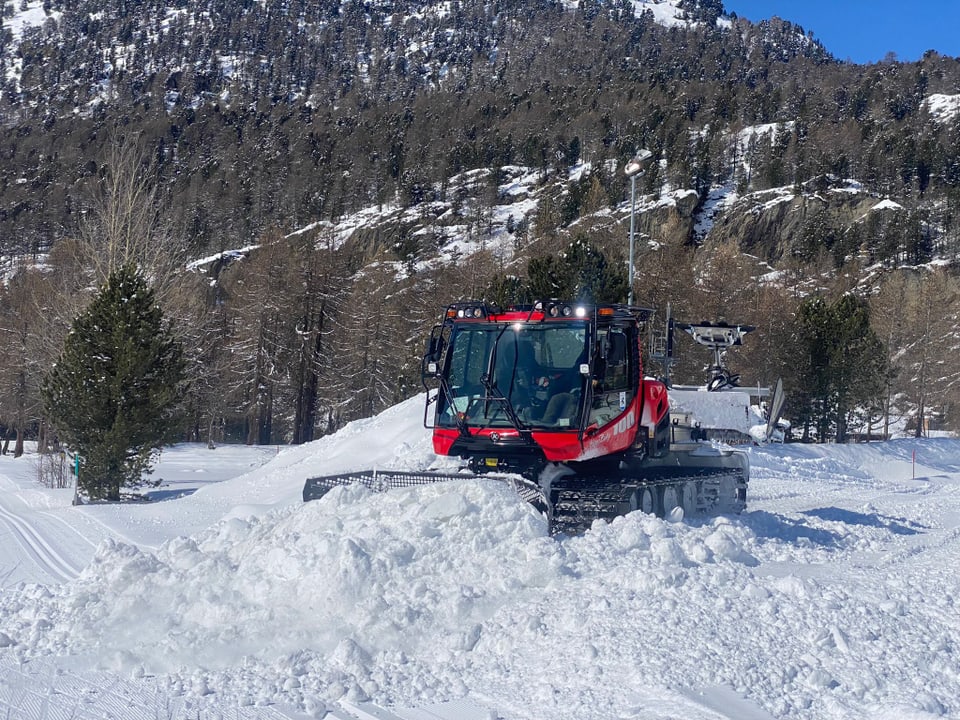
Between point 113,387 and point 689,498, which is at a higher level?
point 113,387

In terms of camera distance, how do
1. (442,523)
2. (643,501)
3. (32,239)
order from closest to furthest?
1. (442,523)
2. (643,501)
3. (32,239)

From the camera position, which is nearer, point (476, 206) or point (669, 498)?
point (669, 498)

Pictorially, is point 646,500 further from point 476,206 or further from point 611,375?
point 476,206

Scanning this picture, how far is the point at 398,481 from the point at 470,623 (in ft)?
9.89

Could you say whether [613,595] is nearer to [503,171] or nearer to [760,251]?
[760,251]

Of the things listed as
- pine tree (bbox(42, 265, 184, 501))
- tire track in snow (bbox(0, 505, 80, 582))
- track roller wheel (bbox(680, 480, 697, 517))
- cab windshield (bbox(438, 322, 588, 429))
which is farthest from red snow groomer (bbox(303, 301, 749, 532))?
pine tree (bbox(42, 265, 184, 501))

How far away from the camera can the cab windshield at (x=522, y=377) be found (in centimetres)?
998

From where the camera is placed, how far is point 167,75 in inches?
7766

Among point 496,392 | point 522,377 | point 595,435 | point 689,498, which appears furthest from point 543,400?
point 689,498

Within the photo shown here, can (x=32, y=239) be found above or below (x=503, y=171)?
below

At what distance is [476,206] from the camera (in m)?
102

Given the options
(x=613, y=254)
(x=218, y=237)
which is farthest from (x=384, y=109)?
(x=613, y=254)

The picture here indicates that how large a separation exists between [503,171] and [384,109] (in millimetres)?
51298

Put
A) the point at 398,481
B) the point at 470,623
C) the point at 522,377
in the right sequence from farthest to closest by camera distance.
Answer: the point at 522,377 → the point at 398,481 → the point at 470,623
